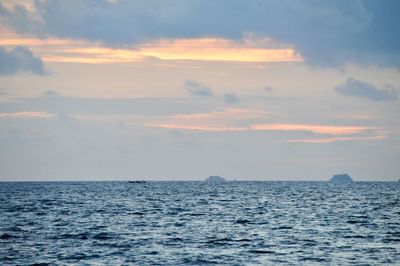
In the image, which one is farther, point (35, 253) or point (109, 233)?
point (109, 233)

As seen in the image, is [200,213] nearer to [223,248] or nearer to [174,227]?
[174,227]

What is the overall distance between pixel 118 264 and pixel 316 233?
25.8 m

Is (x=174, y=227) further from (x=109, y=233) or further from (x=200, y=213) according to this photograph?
(x=200, y=213)

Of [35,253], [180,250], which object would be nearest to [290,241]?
[180,250]

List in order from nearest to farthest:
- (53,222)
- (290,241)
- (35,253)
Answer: (35,253) < (290,241) < (53,222)

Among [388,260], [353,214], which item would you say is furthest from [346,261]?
[353,214]

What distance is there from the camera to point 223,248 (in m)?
53.6

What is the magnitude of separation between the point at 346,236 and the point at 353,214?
30.5 m

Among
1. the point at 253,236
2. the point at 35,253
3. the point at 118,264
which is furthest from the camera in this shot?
the point at 253,236

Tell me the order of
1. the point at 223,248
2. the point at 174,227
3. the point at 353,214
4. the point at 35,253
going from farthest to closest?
the point at 353,214
the point at 174,227
the point at 223,248
the point at 35,253

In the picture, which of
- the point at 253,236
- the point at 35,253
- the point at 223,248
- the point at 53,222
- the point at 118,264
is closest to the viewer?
the point at 118,264

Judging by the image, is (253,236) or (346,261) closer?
(346,261)

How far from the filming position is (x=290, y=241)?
58531 millimetres

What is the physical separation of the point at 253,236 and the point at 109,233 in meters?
13.7
